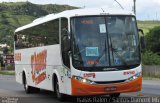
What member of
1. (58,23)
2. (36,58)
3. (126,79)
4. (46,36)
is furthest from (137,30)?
(36,58)

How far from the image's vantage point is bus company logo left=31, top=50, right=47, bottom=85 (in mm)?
21344

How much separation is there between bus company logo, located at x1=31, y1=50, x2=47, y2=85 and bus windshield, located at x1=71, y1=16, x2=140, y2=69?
4078mm

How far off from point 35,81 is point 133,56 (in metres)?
7.29

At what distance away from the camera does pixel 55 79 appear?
1972 cm

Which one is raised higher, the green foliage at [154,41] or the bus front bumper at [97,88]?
the bus front bumper at [97,88]

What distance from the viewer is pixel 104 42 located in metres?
17.1

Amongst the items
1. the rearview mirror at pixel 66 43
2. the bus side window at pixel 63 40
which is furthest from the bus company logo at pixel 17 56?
the rearview mirror at pixel 66 43

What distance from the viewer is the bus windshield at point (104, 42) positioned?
1692cm

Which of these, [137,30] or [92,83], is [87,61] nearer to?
[92,83]

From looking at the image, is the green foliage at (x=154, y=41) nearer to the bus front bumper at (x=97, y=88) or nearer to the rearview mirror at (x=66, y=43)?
the rearview mirror at (x=66, y=43)

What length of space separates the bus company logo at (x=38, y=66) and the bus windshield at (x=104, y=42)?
4.08 m

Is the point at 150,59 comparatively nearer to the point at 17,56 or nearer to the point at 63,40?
the point at 17,56

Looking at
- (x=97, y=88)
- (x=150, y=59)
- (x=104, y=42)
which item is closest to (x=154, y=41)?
(x=150, y=59)

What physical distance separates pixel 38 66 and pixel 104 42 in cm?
614
